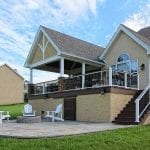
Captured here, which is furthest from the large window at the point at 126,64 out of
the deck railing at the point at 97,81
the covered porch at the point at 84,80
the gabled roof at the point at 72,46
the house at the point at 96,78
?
the gabled roof at the point at 72,46

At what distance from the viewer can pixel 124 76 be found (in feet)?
67.8

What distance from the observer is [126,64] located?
77.4 ft

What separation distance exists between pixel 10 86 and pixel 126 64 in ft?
137

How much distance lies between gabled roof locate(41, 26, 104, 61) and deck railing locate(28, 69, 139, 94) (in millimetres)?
2106

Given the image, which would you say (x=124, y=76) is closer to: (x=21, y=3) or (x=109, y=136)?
(x=21, y=3)

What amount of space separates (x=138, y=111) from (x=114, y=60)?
Answer: 7.77m

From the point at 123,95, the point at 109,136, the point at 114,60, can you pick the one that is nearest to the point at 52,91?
the point at 114,60

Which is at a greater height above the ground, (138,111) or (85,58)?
(85,58)

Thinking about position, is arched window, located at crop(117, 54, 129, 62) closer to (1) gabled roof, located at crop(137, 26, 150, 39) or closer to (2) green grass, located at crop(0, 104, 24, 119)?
(1) gabled roof, located at crop(137, 26, 150, 39)

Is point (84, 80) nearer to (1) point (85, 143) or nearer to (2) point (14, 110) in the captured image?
(1) point (85, 143)

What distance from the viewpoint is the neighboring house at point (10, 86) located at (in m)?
60.4

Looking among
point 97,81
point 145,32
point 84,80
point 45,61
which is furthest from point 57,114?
point 145,32

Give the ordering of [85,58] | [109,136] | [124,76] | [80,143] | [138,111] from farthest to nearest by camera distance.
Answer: [85,58] → [124,76] → [138,111] → [109,136] → [80,143]

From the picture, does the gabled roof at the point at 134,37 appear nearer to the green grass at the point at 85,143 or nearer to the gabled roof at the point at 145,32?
the gabled roof at the point at 145,32
